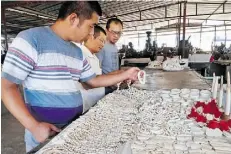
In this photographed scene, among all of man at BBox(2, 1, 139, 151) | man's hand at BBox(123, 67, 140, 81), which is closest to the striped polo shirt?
man at BBox(2, 1, 139, 151)

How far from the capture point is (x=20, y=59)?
128cm

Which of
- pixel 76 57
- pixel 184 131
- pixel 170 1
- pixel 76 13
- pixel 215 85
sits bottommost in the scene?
pixel 184 131

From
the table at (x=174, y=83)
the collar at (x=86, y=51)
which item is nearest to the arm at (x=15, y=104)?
the collar at (x=86, y=51)

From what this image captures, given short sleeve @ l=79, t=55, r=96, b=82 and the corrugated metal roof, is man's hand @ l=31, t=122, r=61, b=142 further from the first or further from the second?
the corrugated metal roof

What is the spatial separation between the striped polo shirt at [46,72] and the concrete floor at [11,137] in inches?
86.0

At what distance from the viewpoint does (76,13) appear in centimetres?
142

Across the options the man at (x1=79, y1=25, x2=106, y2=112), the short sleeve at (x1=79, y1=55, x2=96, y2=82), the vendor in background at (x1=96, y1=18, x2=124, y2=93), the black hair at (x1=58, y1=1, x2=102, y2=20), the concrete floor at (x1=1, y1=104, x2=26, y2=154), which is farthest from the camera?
the concrete floor at (x1=1, y1=104, x2=26, y2=154)

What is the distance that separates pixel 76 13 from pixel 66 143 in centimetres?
72

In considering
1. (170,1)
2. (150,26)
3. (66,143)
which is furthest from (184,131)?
(150,26)

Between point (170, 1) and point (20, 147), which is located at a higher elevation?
point (170, 1)

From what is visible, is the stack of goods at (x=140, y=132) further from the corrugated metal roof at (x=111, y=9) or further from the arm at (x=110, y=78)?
the corrugated metal roof at (x=111, y=9)

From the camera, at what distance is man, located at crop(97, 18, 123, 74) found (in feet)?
9.93

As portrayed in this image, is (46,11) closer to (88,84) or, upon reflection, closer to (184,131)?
(88,84)

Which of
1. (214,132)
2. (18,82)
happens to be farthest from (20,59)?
(214,132)
